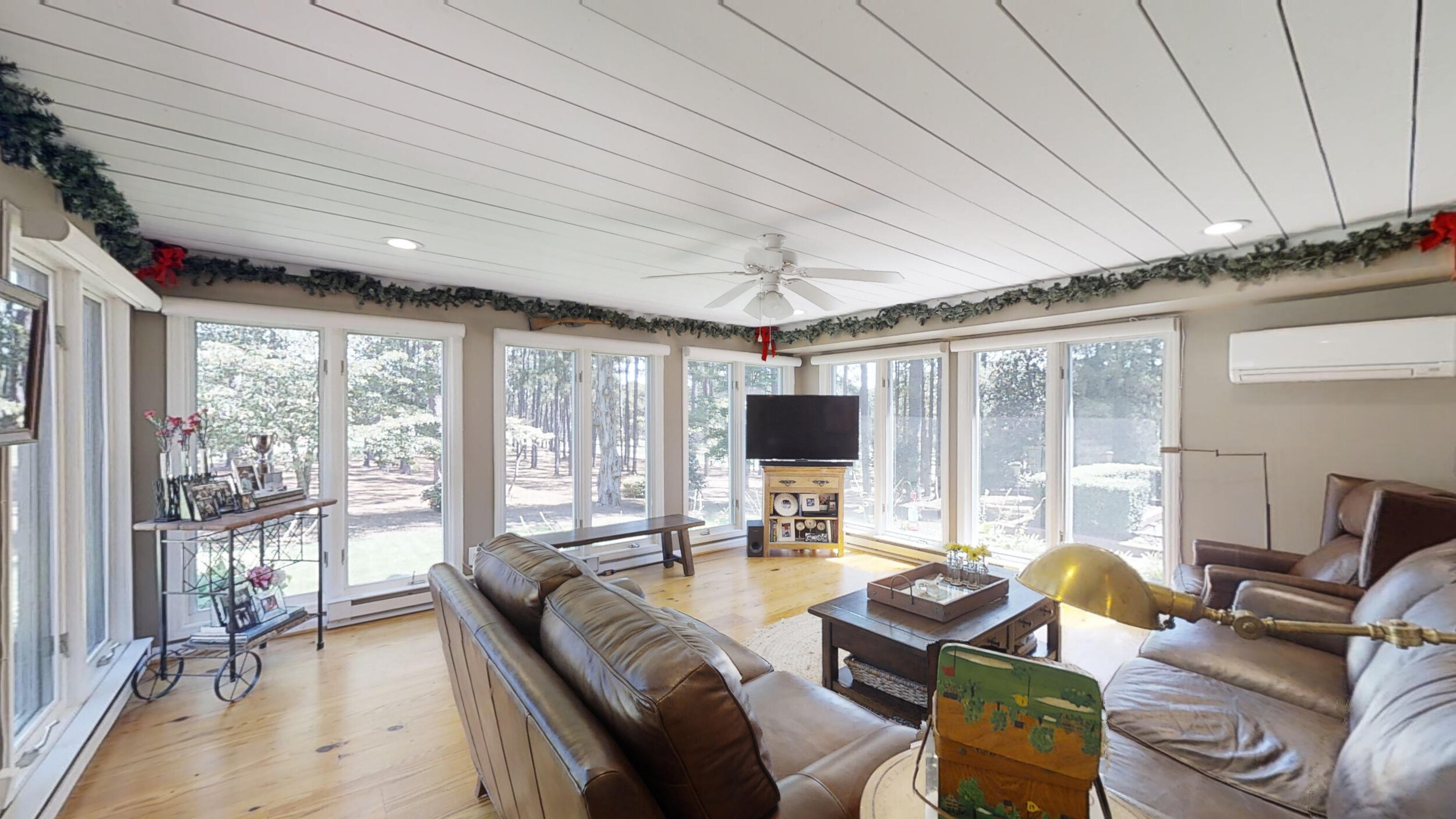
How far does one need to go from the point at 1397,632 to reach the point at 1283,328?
341 centimetres

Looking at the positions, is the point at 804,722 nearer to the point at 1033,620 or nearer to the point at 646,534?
the point at 1033,620

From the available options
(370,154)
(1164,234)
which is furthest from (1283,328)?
(370,154)

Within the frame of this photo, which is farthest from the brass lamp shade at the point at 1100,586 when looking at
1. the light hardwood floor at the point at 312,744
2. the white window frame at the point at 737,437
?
the white window frame at the point at 737,437

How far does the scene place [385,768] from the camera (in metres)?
2.21

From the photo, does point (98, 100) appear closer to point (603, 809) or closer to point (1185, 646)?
point (603, 809)

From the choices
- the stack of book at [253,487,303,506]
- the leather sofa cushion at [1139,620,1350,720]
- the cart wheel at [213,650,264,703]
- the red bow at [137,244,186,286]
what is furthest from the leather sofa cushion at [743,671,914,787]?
the red bow at [137,244,186,286]

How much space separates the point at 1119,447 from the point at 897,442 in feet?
6.06

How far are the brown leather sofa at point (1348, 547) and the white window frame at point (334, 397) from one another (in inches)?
173

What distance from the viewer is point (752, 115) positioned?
1.69m

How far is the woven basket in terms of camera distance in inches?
92.4

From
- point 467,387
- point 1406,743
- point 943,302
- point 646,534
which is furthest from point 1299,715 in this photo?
point 467,387

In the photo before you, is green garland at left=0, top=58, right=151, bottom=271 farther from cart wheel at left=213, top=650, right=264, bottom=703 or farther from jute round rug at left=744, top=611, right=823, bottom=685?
jute round rug at left=744, top=611, right=823, bottom=685

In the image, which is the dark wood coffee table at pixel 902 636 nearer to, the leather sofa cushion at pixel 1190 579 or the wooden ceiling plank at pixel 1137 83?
the leather sofa cushion at pixel 1190 579

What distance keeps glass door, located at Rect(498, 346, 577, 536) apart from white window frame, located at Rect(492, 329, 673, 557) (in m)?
0.04
